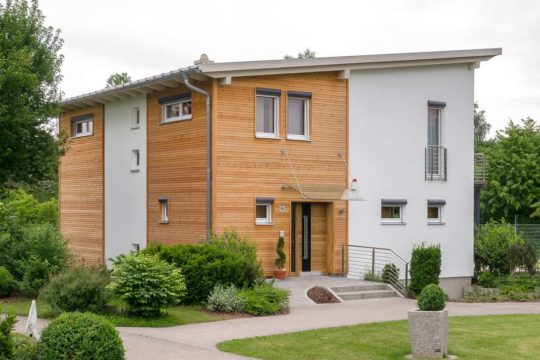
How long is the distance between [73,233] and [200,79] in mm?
10417

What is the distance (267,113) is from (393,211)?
539 centimetres

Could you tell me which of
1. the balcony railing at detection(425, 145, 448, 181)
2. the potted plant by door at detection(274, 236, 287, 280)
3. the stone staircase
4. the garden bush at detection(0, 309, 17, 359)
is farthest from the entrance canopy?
the garden bush at detection(0, 309, 17, 359)

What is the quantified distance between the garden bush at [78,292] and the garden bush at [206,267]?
204 cm

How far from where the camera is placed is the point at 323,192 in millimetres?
22844

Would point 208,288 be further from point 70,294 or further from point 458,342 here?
point 458,342

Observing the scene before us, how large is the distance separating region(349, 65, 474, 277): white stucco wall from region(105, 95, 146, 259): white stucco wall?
6.56 m

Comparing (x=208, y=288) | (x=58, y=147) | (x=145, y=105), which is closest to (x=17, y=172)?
(x=58, y=147)

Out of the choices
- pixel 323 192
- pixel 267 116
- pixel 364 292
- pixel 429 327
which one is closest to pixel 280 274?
pixel 364 292

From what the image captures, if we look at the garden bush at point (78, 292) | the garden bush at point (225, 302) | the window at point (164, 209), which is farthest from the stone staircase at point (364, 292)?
the garden bush at point (78, 292)

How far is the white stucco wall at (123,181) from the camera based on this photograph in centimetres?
2511

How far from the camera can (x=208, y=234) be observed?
20984 mm

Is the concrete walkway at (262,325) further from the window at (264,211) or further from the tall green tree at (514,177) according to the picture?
the tall green tree at (514,177)

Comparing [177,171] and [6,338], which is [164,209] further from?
[6,338]

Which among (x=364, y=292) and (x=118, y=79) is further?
(x=118, y=79)
